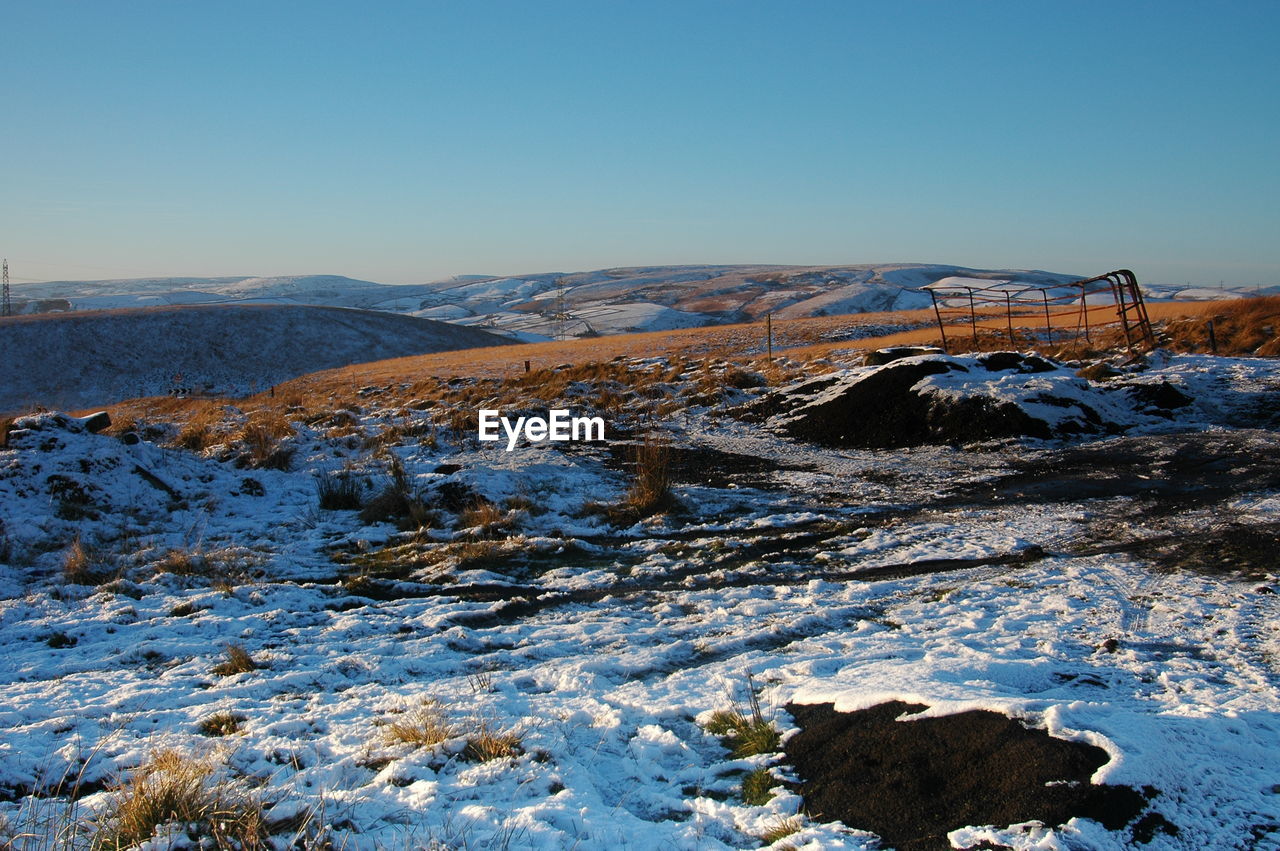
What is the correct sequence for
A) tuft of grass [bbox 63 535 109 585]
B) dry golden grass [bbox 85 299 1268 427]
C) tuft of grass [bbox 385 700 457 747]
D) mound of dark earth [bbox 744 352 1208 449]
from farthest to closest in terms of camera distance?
1. dry golden grass [bbox 85 299 1268 427]
2. mound of dark earth [bbox 744 352 1208 449]
3. tuft of grass [bbox 63 535 109 585]
4. tuft of grass [bbox 385 700 457 747]

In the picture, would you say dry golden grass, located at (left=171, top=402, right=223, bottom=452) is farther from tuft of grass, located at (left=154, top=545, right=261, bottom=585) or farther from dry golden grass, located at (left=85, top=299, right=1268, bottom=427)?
tuft of grass, located at (left=154, top=545, right=261, bottom=585)

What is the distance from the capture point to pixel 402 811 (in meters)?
3.04

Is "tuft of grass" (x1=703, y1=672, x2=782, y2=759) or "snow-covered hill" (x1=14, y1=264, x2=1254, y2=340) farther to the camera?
"snow-covered hill" (x1=14, y1=264, x2=1254, y2=340)

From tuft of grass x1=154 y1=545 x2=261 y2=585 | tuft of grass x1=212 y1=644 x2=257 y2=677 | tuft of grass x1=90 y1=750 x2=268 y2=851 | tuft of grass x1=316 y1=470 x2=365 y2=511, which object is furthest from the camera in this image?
tuft of grass x1=316 y1=470 x2=365 y2=511

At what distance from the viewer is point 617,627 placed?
5578 mm

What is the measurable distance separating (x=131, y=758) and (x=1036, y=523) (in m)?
7.40

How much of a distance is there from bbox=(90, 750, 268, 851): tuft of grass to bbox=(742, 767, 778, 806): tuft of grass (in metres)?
1.82

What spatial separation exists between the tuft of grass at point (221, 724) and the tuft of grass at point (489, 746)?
1.28 metres

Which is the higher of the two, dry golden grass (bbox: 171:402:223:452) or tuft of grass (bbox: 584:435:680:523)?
dry golden grass (bbox: 171:402:223:452)

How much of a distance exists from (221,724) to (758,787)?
2.77 metres

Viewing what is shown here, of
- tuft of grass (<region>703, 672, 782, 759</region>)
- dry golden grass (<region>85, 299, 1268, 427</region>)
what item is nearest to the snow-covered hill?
dry golden grass (<region>85, 299, 1268, 427</region>)

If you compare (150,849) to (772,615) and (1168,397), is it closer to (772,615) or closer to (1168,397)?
(772,615)

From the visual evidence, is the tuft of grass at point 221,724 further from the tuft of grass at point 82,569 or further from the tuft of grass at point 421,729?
the tuft of grass at point 82,569

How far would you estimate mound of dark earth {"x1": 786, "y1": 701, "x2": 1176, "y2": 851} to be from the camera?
9.11ft
